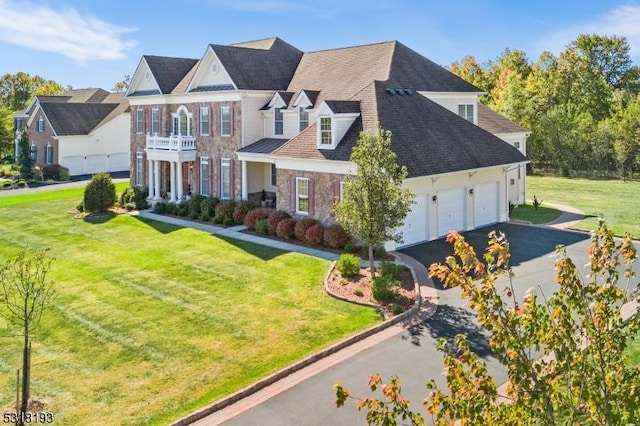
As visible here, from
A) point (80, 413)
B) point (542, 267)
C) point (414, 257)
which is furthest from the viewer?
point (414, 257)

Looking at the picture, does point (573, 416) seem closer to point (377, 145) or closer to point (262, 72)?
point (377, 145)

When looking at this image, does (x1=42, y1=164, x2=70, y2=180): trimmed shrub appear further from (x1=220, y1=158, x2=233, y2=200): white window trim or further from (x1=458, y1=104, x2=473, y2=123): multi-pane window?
(x1=458, y1=104, x2=473, y2=123): multi-pane window

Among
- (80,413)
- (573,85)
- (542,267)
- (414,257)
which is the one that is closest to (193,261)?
(414,257)

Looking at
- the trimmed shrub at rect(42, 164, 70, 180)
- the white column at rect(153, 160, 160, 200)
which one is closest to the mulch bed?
the white column at rect(153, 160, 160, 200)

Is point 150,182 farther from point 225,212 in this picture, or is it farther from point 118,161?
point 118,161

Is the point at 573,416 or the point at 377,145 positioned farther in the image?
the point at 377,145

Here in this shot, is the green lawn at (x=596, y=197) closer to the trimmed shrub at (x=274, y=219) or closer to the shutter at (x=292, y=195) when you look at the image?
the shutter at (x=292, y=195)

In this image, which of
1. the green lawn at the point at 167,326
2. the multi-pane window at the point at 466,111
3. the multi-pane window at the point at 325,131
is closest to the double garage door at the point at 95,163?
the green lawn at the point at 167,326

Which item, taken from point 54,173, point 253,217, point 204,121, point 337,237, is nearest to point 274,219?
point 253,217
